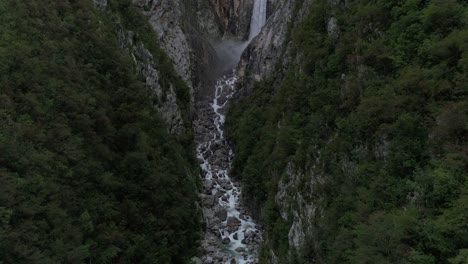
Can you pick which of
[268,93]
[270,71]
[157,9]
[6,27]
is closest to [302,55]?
[268,93]

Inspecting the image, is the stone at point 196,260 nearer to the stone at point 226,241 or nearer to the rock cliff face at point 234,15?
the stone at point 226,241

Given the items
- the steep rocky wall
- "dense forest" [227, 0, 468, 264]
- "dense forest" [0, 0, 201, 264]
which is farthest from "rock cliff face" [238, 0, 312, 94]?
"dense forest" [0, 0, 201, 264]

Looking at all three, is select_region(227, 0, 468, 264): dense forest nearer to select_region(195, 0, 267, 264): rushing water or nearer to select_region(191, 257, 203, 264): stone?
select_region(195, 0, 267, 264): rushing water

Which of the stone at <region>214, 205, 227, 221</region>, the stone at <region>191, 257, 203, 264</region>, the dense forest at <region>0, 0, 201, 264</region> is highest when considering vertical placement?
the dense forest at <region>0, 0, 201, 264</region>

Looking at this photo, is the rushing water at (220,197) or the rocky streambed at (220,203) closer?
the rocky streambed at (220,203)

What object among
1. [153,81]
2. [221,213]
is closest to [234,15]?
[153,81]

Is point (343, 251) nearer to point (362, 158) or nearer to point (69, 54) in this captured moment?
point (362, 158)

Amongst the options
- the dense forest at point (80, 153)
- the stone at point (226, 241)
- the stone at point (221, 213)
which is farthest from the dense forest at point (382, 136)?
the dense forest at point (80, 153)

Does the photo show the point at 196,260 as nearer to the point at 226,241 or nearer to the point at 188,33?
the point at 226,241
